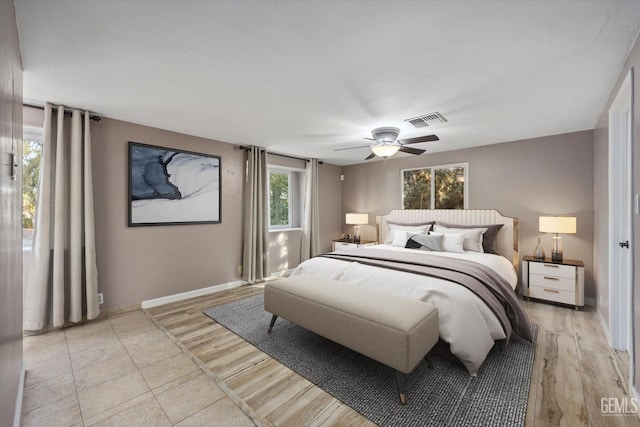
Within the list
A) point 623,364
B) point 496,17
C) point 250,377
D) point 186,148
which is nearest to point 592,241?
point 623,364

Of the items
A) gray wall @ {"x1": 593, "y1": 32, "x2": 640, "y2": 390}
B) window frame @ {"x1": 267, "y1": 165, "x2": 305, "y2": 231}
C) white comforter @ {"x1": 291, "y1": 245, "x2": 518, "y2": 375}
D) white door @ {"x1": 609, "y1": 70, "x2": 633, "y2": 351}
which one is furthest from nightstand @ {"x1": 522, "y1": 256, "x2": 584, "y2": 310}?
window frame @ {"x1": 267, "y1": 165, "x2": 305, "y2": 231}

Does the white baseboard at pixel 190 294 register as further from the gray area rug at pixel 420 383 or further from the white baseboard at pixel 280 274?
the gray area rug at pixel 420 383

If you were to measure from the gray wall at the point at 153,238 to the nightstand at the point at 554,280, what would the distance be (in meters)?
4.19

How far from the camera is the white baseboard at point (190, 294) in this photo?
344 cm

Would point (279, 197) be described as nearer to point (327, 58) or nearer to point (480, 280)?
point (327, 58)

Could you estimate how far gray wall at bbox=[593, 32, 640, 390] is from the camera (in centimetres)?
165

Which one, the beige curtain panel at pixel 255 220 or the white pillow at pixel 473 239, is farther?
the beige curtain panel at pixel 255 220

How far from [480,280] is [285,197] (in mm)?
3778

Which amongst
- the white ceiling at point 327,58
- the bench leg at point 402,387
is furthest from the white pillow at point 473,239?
the bench leg at point 402,387

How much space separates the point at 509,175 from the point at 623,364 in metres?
2.68

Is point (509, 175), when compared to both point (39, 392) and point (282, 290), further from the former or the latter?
point (39, 392)

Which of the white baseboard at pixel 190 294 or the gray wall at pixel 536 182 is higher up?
the gray wall at pixel 536 182

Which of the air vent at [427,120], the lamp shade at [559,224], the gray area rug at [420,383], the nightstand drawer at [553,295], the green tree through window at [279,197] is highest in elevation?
the air vent at [427,120]

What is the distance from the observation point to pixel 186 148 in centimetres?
377
